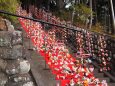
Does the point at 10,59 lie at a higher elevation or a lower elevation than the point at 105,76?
higher

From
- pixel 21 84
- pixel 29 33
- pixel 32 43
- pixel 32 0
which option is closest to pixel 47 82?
pixel 21 84

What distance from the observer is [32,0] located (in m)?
30.6

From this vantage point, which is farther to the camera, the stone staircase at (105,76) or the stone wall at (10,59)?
the stone staircase at (105,76)

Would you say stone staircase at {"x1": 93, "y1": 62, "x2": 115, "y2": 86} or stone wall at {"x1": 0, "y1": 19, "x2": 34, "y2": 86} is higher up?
stone wall at {"x1": 0, "y1": 19, "x2": 34, "y2": 86}

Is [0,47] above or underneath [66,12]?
underneath

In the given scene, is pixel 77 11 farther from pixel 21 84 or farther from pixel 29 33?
pixel 21 84

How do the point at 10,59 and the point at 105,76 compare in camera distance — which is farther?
the point at 105,76

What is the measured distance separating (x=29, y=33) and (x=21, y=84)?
5364 millimetres

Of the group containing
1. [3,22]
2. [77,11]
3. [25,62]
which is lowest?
[25,62]

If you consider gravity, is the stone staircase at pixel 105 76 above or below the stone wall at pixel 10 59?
below

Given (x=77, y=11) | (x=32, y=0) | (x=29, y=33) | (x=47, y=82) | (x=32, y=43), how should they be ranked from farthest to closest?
(x=32, y=0)
(x=77, y=11)
(x=29, y=33)
(x=32, y=43)
(x=47, y=82)

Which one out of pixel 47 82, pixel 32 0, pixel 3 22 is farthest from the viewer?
pixel 32 0

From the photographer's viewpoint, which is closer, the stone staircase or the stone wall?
the stone wall

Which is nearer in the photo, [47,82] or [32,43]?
[47,82]
